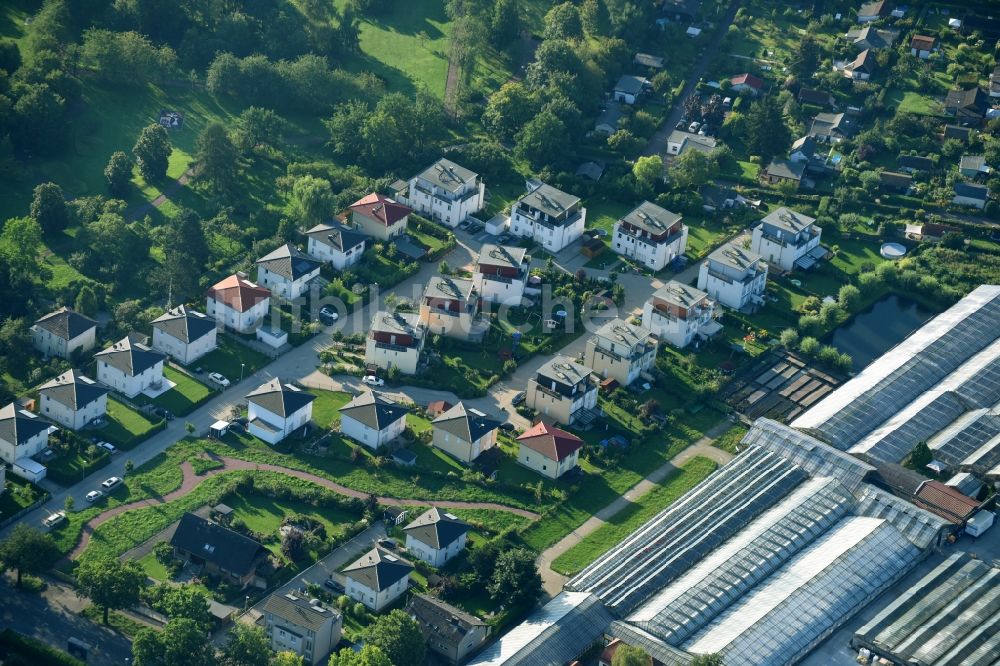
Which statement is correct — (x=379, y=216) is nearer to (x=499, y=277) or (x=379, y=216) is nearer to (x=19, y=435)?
(x=499, y=277)

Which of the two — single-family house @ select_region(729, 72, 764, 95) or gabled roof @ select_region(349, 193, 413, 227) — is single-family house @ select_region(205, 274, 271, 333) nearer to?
gabled roof @ select_region(349, 193, 413, 227)

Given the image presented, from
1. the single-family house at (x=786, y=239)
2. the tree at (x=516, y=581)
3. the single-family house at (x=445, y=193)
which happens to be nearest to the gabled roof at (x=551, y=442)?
the tree at (x=516, y=581)

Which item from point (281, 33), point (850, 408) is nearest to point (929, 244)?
point (850, 408)

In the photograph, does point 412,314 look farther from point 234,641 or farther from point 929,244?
point 929,244

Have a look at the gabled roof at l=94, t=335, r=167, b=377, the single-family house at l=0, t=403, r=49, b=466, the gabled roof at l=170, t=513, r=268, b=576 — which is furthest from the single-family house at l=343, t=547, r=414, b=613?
the gabled roof at l=94, t=335, r=167, b=377

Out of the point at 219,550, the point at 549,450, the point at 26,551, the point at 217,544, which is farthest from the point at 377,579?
the point at 26,551

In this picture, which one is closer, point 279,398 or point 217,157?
point 279,398
